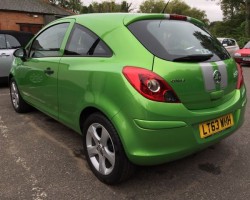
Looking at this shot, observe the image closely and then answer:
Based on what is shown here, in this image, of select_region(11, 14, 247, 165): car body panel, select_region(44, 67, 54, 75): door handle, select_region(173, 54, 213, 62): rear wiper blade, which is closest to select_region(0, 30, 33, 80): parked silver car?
select_region(44, 67, 54, 75): door handle

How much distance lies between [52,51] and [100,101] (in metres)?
1.32

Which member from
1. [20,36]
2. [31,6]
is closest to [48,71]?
[20,36]

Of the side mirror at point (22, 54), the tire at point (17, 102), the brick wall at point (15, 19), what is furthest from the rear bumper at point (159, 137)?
the brick wall at point (15, 19)

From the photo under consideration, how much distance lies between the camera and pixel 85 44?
10.1 ft

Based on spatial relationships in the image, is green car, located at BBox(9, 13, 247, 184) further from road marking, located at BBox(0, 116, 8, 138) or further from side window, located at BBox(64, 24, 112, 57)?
road marking, located at BBox(0, 116, 8, 138)

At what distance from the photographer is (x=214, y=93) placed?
2.74 metres

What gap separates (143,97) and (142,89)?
65mm

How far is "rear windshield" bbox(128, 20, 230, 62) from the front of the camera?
8.54 feet

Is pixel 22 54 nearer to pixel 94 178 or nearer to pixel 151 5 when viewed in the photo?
pixel 94 178

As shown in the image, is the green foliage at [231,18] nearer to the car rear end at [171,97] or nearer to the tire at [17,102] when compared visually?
the tire at [17,102]

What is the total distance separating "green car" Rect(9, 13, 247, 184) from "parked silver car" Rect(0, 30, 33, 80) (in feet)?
14.6

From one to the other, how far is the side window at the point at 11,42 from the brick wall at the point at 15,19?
1741cm

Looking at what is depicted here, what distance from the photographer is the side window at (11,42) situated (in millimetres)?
7610

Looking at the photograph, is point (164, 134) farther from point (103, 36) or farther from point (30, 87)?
point (30, 87)
